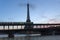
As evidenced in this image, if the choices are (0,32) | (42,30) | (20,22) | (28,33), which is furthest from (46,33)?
(20,22)

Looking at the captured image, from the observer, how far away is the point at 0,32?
2024 inches

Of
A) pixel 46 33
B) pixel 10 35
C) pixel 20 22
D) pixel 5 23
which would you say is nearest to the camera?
pixel 10 35

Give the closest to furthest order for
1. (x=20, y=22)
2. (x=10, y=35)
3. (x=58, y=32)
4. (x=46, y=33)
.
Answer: (x=10, y=35)
(x=46, y=33)
(x=58, y=32)
(x=20, y=22)

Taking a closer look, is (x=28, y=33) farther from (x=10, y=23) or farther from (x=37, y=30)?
(x=10, y=23)

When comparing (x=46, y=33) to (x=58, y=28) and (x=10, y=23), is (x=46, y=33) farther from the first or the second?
(x=10, y=23)

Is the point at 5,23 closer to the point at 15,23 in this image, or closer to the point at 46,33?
the point at 15,23

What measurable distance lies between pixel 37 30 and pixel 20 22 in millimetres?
16667

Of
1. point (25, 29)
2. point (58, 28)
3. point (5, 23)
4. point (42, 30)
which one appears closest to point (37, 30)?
point (42, 30)

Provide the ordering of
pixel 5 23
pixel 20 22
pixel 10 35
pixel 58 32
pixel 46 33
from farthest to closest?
pixel 20 22 < pixel 5 23 < pixel 58 32 < pixel 46 33 < pixel 10 35

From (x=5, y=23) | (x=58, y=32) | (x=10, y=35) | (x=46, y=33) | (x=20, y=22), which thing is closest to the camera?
(x=10, y=35)

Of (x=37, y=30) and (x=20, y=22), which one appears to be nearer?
(x=37, y=30)

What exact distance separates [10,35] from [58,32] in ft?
59.8

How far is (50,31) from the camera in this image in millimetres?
53219

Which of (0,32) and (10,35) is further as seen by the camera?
(0,32)
